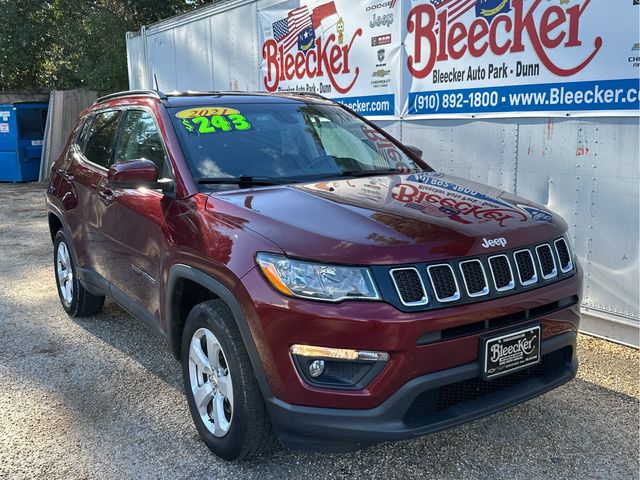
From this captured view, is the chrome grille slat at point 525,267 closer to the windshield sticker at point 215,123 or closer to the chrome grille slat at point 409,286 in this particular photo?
the chrome grille slat at point 409,286

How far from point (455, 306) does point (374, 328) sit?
0.34 meters

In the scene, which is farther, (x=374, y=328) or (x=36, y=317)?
(x=36, y=317)

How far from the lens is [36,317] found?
5.13 meters

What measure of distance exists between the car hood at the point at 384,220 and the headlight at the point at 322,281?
4cm

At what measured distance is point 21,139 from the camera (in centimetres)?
1478

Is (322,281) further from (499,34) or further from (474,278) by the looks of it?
(499,34)

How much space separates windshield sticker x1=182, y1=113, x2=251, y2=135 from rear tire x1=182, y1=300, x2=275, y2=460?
1137 millimetres

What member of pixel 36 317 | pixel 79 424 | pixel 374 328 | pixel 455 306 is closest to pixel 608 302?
pixel 455 306

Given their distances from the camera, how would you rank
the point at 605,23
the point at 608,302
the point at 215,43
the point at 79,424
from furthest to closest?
the point at 215,43
the point at 608,302
the point at 605,23
the point at 79,424

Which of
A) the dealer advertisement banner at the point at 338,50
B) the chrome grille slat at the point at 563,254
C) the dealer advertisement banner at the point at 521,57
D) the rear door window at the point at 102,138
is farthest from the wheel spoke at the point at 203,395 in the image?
the dealer advertisement banner at the point at 338,50

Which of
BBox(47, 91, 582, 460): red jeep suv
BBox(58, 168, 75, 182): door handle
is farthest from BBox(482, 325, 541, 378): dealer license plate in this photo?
BBox(58, 168, 75, 182): door handle

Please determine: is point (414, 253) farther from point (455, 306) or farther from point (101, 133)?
point (101, 133)

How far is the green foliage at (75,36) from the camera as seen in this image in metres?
16.9

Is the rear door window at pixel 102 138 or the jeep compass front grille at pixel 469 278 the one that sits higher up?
the rear door window at pixel 102 138
